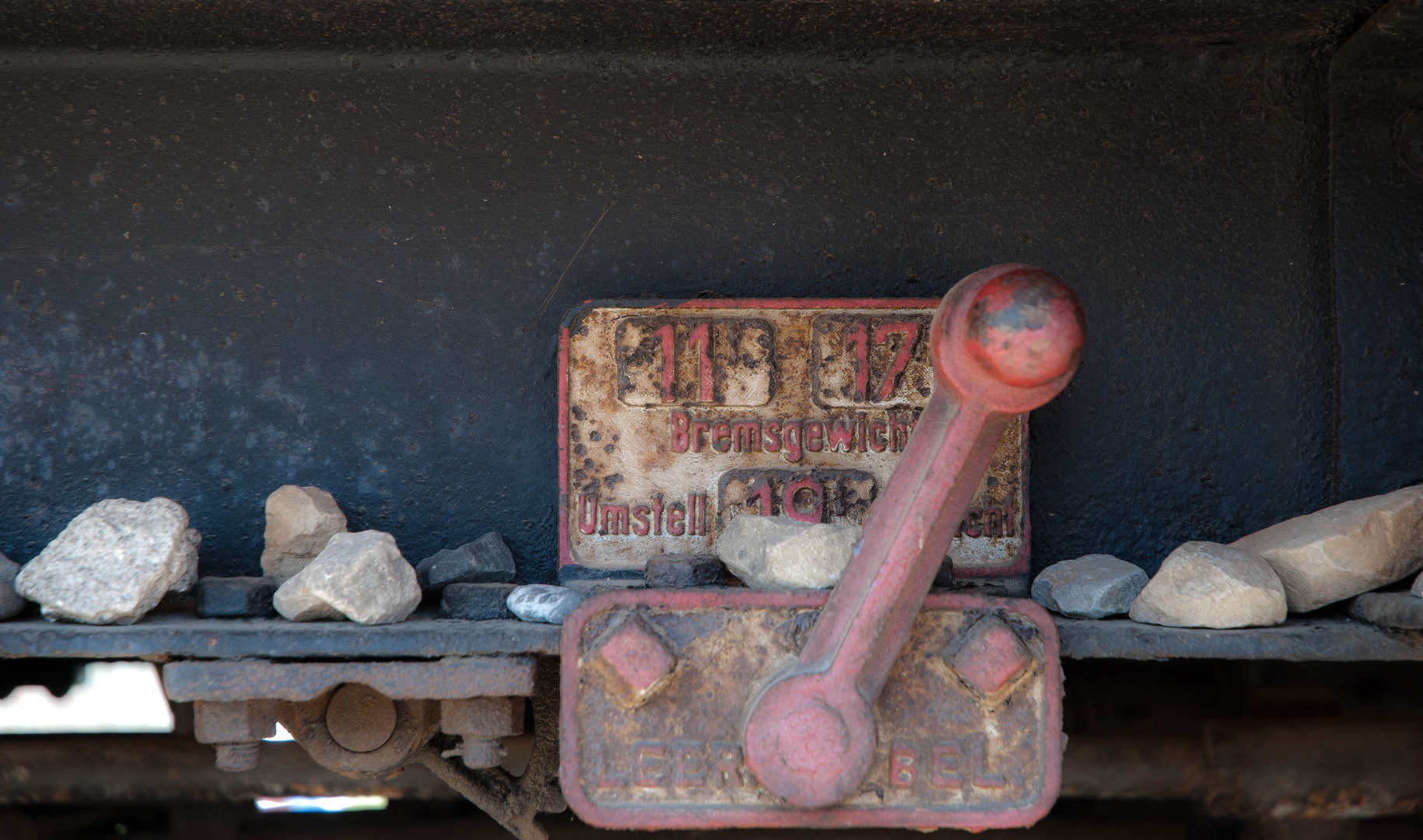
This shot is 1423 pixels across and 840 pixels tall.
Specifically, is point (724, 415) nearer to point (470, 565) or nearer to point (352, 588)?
point (470, 565)

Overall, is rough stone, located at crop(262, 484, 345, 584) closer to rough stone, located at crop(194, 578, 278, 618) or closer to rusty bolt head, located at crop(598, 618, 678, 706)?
rough stone, located at crop(194, 578, 278, 618)

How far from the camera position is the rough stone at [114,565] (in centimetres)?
126

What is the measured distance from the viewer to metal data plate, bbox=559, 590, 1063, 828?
116 centimetres

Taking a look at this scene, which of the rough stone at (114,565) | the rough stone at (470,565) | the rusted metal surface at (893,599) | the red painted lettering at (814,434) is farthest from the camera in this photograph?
the red painted lettering at (814,434)

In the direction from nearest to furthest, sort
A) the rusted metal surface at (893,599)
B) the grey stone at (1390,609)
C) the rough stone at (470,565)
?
1. the rusted metal surface at (893,599)
2. the grey stone at (1390,609)
3. the rough stone at (470,565)

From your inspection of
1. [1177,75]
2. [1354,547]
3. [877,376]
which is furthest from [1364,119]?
[877,376]

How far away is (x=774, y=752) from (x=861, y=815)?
154 millimetres

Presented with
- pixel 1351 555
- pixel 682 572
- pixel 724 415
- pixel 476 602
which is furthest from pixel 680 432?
pixel 1351 555

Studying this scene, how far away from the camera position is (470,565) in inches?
57.2

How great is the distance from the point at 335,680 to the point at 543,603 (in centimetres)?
27

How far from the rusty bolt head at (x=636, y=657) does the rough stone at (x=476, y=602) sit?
0.23 metres

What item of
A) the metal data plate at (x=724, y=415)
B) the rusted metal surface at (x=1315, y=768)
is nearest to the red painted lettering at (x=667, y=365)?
the metal data plate at (x=724, y=415)

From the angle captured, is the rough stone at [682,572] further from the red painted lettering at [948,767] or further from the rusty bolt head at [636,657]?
the red painted lettering at [948,767]

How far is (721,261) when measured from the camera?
161cm
